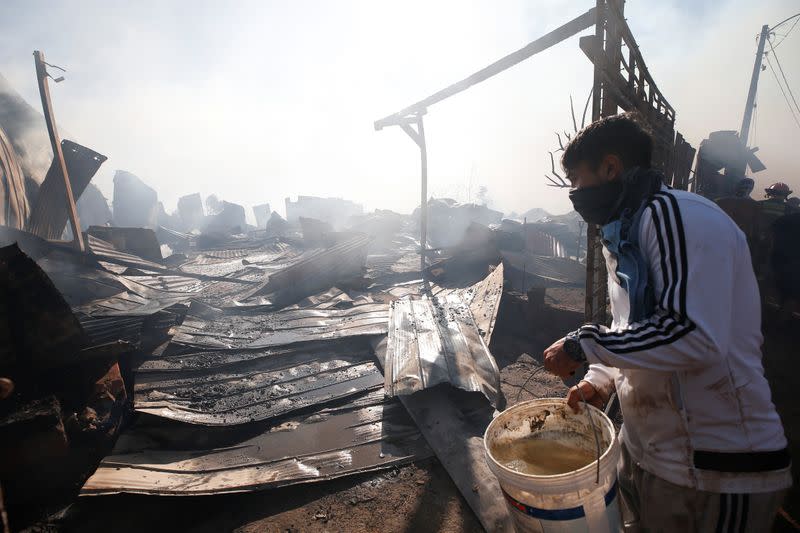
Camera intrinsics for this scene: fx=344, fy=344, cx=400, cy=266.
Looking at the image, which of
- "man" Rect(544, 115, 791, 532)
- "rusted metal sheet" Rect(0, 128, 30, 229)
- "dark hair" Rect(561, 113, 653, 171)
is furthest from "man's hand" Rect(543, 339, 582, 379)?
"rusted metal sheet" Rect(0, 128, 30, 229)

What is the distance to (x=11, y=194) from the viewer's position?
1395 cm

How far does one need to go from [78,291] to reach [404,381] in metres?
8.36

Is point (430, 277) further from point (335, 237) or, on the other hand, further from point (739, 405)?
point (739, 405)

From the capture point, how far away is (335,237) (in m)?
15.7

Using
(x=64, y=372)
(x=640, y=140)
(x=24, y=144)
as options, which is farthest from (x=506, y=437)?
(x=24, y=144)

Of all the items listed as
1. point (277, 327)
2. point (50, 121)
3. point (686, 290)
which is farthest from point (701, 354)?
point (50, 121)

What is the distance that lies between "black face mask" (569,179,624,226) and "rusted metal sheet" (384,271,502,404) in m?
2.79

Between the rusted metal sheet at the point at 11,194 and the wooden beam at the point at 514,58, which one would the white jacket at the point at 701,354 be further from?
the rusted metal sheet at the point at 11,194

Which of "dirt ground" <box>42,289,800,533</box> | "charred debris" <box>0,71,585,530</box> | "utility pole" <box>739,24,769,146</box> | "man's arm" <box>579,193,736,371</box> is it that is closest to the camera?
"man's arm" <box>579,193,736,371</box>

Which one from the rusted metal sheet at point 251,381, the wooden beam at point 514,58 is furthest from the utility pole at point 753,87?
the rusted metal sheet at point 251,381

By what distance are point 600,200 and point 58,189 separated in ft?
51.4

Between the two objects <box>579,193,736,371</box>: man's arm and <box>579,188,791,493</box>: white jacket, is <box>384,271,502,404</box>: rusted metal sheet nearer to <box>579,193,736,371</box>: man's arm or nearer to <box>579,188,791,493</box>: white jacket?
<box>579,188,791,493</box>: white jacket

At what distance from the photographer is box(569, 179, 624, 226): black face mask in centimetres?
149

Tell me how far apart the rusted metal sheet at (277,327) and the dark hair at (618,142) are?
4.83m
